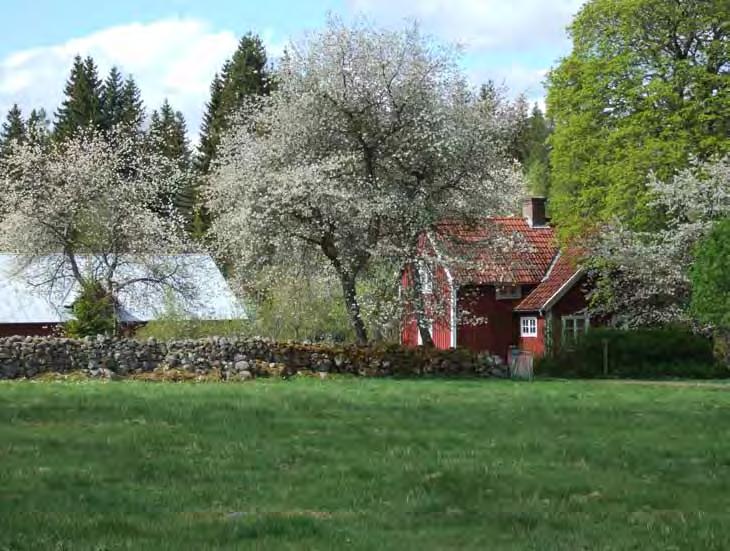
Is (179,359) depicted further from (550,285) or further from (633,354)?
(550,285)

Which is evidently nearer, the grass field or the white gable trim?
Result: the grass field

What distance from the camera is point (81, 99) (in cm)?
8462

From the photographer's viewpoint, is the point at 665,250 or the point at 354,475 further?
the point at 665,250

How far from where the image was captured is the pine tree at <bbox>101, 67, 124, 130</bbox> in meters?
87.4

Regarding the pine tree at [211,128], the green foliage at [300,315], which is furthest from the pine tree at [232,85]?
the green foliage at [300,315]

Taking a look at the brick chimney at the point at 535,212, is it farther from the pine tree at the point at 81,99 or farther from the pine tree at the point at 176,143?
the pine tree at the point at 81,99

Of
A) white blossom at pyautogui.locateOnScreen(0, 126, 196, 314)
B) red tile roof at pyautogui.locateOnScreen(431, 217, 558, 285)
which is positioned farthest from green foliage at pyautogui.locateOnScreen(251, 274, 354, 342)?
red tile roof at pyautogui.locateOnScreen(431, 217, 558, 285)

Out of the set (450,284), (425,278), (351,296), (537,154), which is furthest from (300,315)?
(537,154)

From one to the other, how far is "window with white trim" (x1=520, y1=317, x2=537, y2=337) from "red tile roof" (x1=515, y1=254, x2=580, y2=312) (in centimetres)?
85

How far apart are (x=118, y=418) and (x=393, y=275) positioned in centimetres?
2083

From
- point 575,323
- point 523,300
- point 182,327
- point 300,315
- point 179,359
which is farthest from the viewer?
point 523,300

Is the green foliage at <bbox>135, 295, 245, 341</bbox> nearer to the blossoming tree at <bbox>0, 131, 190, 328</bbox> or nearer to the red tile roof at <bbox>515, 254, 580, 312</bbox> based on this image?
the blossoming tree at <bbox>0, 131, 190, 328</bbox>

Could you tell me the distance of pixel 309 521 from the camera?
8469 mm

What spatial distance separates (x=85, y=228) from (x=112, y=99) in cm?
4875
